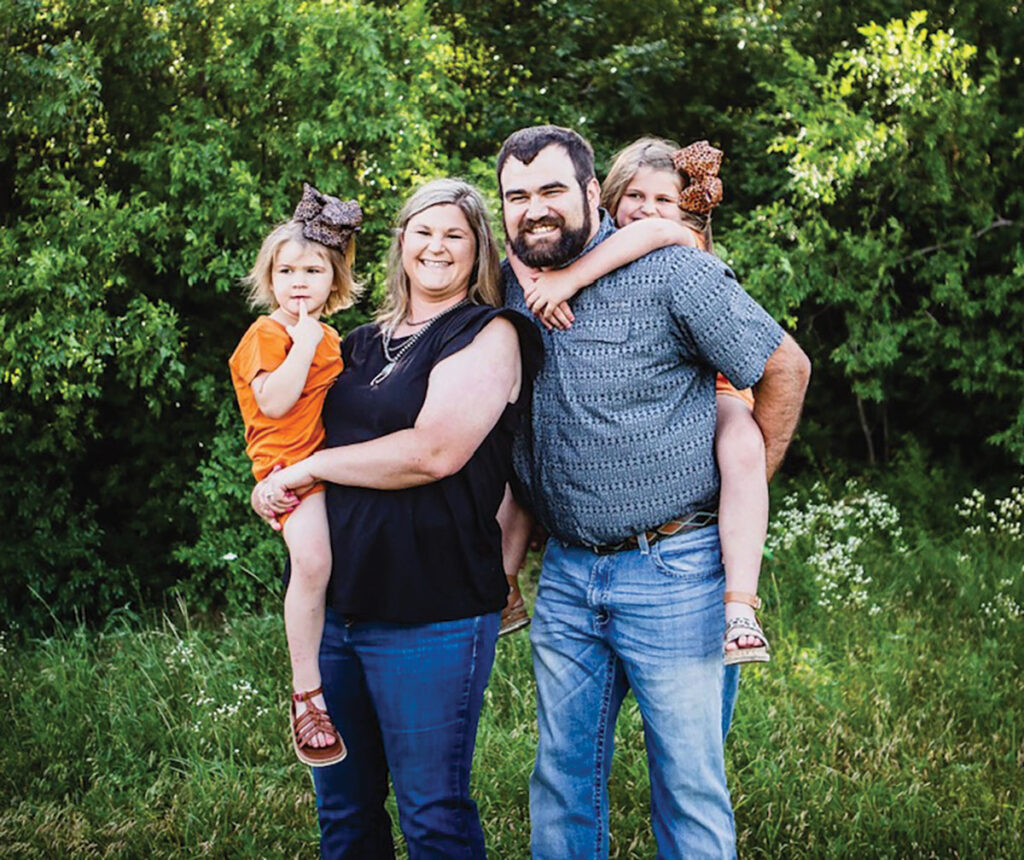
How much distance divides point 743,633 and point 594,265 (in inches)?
34.6

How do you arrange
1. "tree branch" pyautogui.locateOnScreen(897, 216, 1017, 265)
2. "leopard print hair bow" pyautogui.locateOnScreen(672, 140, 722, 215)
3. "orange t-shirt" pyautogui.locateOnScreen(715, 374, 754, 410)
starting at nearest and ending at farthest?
"orange t-shirt" pyautogui.locateOnScreen(715, 374, 754, 410)
"leopard print hair bow" pyautogui.locateOnScreen(672, 140, 722, 215)
"tree branch" pyautogui.locateOnScreen(897, 216, 1017, 265)

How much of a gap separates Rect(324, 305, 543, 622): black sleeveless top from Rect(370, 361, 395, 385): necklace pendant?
0.06ft

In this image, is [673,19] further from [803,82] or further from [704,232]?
[704,232]

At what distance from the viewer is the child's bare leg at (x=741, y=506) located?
2.53m

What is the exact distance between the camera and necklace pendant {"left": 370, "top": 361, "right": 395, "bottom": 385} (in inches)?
99.9

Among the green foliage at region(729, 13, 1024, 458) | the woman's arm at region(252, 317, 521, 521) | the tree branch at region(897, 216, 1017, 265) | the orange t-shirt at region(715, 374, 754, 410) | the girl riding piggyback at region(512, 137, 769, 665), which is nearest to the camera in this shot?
the woman's arm at region(252, 317, 521, 521)

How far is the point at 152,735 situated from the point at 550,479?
2.38m

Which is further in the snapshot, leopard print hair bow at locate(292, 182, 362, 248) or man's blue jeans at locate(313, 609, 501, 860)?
leopard print hair bow at locate(292, 182, 362, 248)

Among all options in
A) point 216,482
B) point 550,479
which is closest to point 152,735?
point 216,482

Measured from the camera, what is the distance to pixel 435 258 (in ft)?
8.46

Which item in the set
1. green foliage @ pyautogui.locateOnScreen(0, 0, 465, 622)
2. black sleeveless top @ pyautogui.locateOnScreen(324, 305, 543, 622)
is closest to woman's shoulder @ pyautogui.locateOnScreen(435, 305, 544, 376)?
black sleeveless top @ pyautogui.locateOnScreen(324, 305, 543, 622)

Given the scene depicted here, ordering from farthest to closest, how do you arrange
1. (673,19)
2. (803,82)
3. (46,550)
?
1. (673,19)
2. (803,82)
3. (46,550)

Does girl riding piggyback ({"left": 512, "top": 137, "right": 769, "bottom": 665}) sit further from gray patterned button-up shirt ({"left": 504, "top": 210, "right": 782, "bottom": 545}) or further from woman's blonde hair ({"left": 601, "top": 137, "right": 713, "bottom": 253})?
woman's blonde hair ({"left": 601, "top": 137, "right": 713, "bottom": 253})

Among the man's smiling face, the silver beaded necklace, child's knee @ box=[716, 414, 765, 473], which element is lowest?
child's knee @ box=[716, 414, 765, 473]
